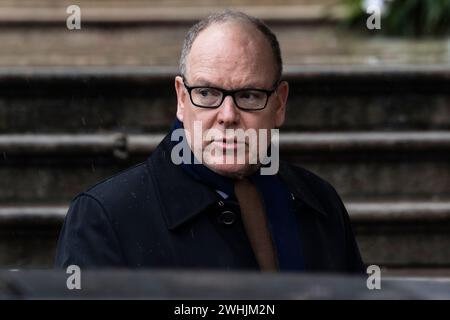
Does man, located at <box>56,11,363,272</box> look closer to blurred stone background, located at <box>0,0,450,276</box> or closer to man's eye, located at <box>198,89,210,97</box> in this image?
man's eye, located at <box>198,89,210,97</box>

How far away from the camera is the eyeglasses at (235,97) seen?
2.72m

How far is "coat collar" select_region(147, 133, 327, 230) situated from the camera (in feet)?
9.01

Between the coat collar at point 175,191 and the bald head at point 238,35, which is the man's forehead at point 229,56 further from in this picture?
the coat collar at point 175,191

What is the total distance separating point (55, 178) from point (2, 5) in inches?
106

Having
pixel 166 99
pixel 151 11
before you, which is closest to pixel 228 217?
pixel 166 99

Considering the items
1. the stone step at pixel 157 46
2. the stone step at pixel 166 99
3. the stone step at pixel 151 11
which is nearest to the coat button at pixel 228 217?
the stone step at pixel 166 99

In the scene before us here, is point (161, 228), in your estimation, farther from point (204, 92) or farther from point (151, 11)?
point (151, 11)

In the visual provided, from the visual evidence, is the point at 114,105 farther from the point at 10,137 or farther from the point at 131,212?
the point at 131,212

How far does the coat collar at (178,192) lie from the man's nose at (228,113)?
0.64 ft

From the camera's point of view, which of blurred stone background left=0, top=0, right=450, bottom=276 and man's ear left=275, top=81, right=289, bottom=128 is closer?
man's ear left=275, top=81, right=289, bottom=128

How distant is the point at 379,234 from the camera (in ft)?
16.3

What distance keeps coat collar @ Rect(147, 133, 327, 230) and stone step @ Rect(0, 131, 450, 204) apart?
2.14 metres

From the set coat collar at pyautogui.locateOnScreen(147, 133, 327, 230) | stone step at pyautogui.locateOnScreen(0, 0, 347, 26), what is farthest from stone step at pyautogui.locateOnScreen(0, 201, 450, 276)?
stone step at pyautogui.locateOnScreen(0, 0, 347, 26)
